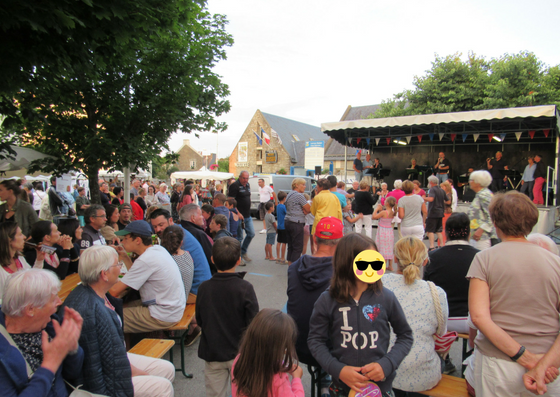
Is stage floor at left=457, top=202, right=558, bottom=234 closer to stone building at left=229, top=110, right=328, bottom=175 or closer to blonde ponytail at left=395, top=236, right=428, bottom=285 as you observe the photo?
blonde ponytail at left=395, top=236, right=428, bottom=285

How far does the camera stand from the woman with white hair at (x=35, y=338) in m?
1.50

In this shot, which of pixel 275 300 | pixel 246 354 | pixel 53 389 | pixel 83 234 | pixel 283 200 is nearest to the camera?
pixel 246 354

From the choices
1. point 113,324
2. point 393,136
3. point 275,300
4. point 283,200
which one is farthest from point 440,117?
point 113,324

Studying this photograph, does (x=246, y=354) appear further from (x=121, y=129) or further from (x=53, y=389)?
(x=121, y=129)

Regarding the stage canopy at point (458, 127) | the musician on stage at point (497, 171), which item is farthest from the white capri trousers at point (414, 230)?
the musician on stage at point (497, 171)

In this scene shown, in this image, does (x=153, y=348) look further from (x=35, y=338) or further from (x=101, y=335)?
(x=35, y=338)

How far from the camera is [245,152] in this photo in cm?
5034

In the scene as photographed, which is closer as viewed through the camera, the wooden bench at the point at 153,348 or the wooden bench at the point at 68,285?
the wooden bench at the point at 153,348

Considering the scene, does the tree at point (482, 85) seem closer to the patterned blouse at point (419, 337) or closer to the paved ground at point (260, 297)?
the paved ground at point (260, 297)

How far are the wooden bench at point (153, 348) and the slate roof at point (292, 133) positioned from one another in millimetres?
43635

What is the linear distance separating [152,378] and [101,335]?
640 mm

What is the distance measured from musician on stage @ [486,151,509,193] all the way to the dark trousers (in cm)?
1056

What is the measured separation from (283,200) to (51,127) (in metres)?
4.95

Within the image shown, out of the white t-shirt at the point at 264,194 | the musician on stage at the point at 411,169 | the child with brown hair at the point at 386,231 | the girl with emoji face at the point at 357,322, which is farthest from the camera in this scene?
the musician on stage at the point at 411,169
